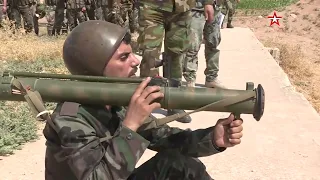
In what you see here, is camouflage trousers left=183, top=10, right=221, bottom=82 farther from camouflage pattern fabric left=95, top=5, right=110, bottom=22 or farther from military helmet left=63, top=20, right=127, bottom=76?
camouflage pattern fabric left=95, top=5, right=110, bottom=22

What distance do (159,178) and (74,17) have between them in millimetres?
8551

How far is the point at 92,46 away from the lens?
1980mm

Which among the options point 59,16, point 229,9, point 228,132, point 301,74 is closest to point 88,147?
point 228,132

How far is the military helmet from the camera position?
77.7 inches

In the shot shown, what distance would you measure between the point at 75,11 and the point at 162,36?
252 inches

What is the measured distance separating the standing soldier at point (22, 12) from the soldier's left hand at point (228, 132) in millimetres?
8264

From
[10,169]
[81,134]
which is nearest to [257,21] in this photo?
[10,169]

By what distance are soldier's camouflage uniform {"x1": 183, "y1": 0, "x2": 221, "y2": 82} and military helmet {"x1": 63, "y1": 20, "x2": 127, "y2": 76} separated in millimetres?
2602

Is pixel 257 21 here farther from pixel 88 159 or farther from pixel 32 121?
pixel 88 159

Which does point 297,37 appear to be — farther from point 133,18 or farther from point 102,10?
point 102,10

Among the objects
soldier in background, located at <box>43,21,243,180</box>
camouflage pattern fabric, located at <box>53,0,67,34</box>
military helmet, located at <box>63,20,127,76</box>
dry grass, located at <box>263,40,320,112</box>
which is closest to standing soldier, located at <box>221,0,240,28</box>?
dry grass, located at <box>263,40,320,112</box>

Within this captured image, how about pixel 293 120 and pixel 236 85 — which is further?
pixel 236 85

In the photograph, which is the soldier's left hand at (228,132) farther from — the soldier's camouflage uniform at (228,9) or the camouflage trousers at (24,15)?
the camouflage trousers at (24,15)

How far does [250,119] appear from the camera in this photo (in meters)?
4.42
